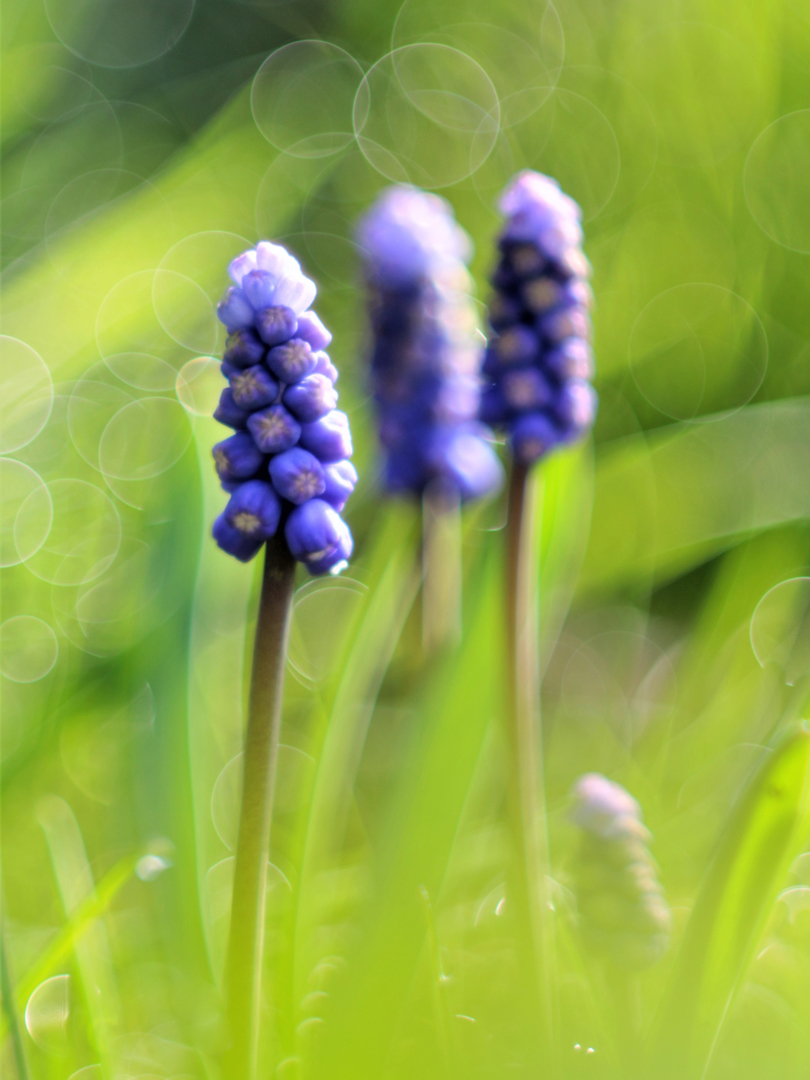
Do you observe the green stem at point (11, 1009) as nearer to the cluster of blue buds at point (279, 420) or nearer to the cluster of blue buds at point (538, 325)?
the cluster of blue buds at point (279, 420)

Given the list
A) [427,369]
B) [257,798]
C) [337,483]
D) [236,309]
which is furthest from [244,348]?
[427,369]

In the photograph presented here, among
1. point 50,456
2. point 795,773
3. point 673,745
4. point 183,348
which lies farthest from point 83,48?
point 795,773

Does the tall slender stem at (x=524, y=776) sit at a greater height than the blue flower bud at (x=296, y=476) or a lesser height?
lesser

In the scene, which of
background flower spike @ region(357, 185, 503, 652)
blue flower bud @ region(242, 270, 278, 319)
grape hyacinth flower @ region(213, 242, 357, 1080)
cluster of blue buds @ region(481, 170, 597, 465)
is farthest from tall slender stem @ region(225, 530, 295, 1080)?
background flower spike @ region(357, 185, 503, 652)

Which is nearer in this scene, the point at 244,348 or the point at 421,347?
the point at 244,348

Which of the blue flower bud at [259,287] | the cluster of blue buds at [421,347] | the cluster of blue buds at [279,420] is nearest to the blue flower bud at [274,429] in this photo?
the cluster of blue buds at [279,420]

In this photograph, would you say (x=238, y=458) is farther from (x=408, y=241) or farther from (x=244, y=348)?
(x=408, y=241)

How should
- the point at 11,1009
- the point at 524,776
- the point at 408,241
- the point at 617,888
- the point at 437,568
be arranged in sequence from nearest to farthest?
the point at 11,1009
the point at 617,888
the point at 524,776
the point at 408,241
the point at 437,568
